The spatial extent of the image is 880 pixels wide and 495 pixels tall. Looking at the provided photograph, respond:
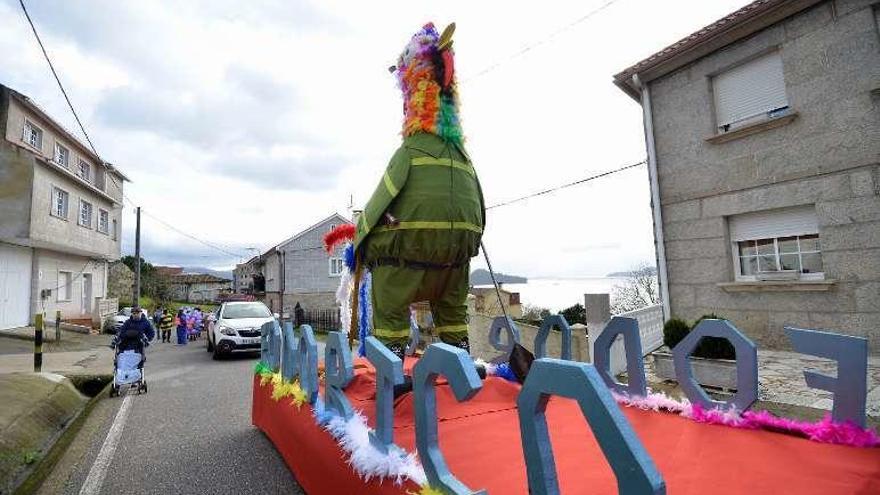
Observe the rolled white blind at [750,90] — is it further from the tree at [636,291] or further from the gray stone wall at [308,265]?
the gray stone wall at [308,265]

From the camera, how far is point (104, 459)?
3426 millimetres

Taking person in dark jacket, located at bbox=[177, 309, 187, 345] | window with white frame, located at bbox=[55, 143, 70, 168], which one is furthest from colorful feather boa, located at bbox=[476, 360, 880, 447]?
window with white frame, located at bbox=[55, 143, 70, 168]

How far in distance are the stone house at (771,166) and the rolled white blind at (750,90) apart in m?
0.01

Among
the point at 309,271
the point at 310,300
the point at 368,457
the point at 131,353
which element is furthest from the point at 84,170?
the point at 368,457

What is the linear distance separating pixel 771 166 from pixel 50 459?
347 inches

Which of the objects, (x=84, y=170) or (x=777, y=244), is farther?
(x=84, y=170)

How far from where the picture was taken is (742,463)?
69.4 inches

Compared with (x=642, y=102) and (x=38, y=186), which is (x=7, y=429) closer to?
(x=642, y=102)

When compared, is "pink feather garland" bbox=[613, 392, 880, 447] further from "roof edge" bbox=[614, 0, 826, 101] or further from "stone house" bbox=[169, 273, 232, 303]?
"stone house" bbox=[169, 273, 232, 303]

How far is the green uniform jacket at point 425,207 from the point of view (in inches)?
104

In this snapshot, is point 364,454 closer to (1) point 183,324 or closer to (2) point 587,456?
(2) point 587,456

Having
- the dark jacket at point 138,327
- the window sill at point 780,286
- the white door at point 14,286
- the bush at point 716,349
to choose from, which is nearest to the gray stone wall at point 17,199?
the white door at point 14,286

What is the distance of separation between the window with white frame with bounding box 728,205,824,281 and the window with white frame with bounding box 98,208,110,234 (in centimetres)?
2400

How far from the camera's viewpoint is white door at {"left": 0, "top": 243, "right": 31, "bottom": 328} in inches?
541
